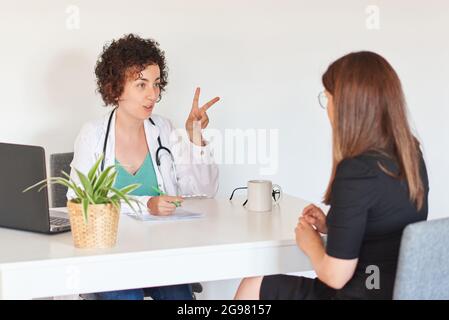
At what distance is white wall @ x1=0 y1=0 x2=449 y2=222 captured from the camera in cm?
305

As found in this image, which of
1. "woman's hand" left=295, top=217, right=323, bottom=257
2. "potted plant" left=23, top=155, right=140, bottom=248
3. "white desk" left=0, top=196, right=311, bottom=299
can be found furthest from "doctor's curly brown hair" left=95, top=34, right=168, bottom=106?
"woman's hand" left=295, top=217, right=323, bottom=257

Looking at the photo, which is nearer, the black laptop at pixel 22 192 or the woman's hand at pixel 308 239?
the woman's hand at pixel 308 239

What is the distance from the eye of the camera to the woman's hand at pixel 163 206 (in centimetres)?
227

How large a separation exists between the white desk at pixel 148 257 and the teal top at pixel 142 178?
0.42 metres

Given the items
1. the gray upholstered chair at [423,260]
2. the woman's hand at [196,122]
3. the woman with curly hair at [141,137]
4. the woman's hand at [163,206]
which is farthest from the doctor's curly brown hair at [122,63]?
the gray upholstered chair at [423,260]

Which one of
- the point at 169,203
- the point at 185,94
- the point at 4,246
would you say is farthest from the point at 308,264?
the point at 185,94

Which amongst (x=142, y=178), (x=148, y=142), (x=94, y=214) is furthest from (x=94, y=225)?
(x=148, y=142)

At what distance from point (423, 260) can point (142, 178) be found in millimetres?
1319

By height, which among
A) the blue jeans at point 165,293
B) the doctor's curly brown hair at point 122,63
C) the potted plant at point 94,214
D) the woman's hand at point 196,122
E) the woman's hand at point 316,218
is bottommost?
the blue jeans at point 165,293

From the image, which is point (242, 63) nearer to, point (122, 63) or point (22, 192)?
point (122, 63)

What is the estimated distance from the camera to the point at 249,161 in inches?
136

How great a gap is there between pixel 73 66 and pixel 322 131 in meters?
1.23

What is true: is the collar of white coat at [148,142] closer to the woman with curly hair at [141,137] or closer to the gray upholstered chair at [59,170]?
the woman with curly hair at [141,137]
